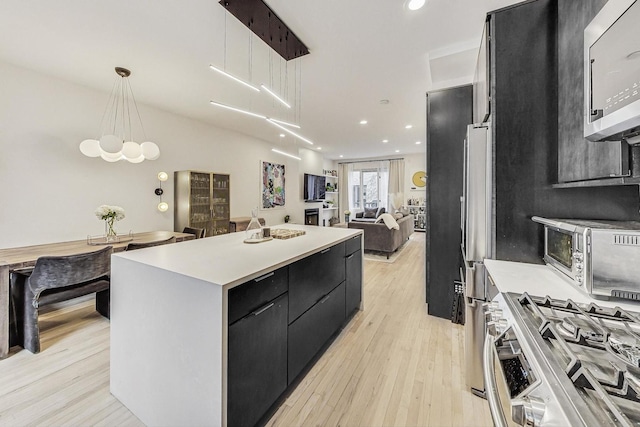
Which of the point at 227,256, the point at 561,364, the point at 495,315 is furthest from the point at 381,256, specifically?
the point at 561,364

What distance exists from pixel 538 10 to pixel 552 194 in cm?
107

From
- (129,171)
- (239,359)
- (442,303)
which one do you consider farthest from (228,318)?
(129,171)

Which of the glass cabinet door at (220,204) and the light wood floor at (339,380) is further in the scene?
the glass cabinet door at (220,204)

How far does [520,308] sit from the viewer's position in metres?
0.86

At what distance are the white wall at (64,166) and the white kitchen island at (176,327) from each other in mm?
2531

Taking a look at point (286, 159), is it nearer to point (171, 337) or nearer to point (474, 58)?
point (474, 58)

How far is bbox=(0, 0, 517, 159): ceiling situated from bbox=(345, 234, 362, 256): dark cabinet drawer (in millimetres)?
1921

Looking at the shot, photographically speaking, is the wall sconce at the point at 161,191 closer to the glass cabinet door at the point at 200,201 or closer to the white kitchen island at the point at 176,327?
the glass cabinet door at the point at 200,201

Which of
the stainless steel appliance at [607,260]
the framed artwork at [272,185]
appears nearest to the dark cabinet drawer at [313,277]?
the stainless steel appliance at [607,260]

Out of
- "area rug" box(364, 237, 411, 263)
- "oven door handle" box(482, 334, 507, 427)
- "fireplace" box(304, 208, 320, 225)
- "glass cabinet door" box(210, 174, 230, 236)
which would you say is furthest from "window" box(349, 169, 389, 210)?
"oven door handle" box(482, 334, 507, 427)

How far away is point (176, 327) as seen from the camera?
3.98ft

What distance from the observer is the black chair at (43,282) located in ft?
6.48

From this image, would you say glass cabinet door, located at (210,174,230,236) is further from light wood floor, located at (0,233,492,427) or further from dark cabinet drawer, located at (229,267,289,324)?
dark cabinet drawer, located at (229,267,289,324)

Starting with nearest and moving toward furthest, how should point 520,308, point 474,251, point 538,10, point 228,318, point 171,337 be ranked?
point 520,308 < point 228,318 < point 171,337 < point 538,10 < point 474,251
